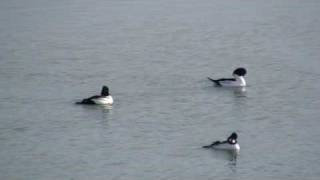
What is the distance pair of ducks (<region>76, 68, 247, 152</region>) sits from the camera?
35.1m

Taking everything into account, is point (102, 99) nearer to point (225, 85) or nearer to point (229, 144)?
point (225, 85)

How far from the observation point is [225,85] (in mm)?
44969

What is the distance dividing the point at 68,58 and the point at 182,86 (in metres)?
7.53

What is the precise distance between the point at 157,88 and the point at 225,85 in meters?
2.78

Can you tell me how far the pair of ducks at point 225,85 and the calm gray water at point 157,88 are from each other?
1.20 feet

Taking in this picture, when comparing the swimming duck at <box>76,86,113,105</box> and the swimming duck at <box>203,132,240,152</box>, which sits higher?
the swimming duck at <box>76,86,113,105</box>

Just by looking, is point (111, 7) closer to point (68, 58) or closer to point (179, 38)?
point (179, 38)

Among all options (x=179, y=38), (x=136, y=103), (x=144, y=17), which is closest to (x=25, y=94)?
(x=136, y=103)

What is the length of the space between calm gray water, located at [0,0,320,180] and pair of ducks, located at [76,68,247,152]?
366 millimetres

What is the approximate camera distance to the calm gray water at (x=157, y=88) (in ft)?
112

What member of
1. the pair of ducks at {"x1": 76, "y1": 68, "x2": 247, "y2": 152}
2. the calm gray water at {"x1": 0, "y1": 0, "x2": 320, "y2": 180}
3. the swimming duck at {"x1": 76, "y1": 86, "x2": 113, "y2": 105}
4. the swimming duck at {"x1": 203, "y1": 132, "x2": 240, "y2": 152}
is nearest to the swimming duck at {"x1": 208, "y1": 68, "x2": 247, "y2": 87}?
the pair of ducks at {"x1": 76, "y1": 68, "x2": 247, "y2": 152}

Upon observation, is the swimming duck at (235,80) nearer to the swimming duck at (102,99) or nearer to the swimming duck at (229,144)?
the swimming duck at (102,99)

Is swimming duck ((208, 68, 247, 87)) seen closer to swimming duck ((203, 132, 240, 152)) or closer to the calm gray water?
the calm gray water

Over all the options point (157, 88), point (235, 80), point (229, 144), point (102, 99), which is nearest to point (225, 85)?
point (235, 80)
